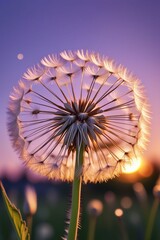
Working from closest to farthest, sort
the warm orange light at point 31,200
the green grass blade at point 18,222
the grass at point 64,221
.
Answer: the green grass blade at point 18,222 < the warm orange light at point 31,200 < the grass at point 64,221

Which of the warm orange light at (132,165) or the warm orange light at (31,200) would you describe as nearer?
the warm orange light at (31,200)

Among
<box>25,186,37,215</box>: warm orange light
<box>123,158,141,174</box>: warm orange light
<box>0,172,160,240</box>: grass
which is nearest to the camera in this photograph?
<box>25,186,37,215</box>: warm orange light

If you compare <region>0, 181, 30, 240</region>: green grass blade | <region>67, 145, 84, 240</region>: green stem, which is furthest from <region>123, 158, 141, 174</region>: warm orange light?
<region>0, 181, 30, 240</region>: green grass blade

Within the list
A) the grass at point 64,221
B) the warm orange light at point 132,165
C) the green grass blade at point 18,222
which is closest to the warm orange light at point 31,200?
the green grass blade at point 18,222

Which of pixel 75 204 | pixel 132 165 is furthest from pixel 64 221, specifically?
pixel 75 204

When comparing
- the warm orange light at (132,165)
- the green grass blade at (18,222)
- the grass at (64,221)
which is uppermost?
the warm orange light at (132,165)

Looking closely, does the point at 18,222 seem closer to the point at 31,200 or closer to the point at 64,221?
the point at 31,200

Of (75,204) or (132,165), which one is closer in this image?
(75,204)

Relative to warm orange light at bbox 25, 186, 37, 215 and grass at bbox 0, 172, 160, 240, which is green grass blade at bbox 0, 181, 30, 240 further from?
grass at bbox 0, 172, 160, 240

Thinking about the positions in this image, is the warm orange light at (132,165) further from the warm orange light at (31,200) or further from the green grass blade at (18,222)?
the green grass blade at (18,222)

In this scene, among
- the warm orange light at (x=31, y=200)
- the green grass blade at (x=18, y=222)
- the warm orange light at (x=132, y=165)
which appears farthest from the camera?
the warm orange light at (x=132, y=165)

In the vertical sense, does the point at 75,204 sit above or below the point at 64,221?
above

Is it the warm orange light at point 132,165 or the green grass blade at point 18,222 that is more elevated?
the warm orange light at point 132,165
